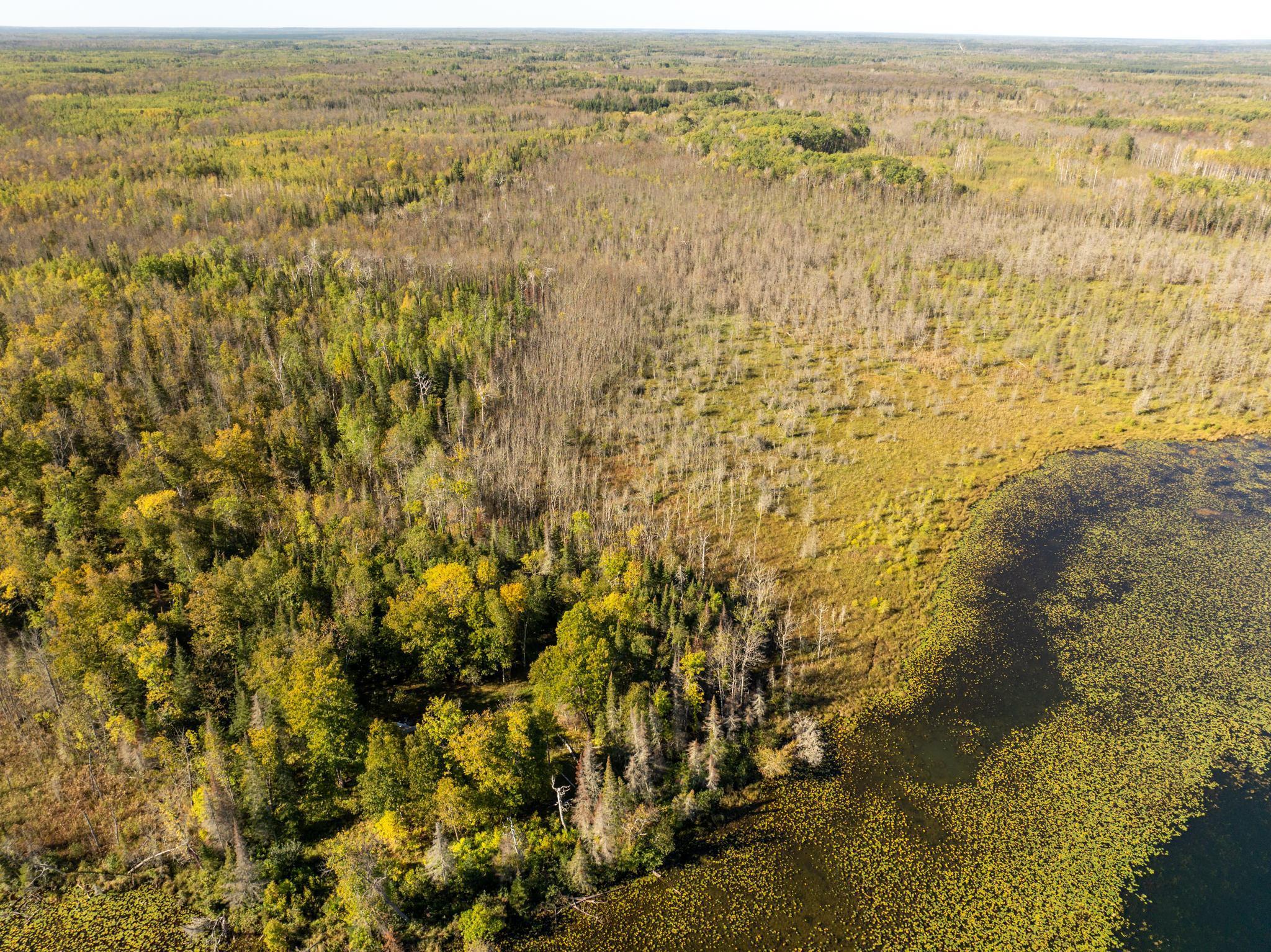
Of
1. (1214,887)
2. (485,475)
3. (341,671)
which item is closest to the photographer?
(1214,887)

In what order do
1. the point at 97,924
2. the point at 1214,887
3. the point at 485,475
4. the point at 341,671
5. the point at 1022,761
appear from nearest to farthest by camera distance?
the point at 97,924
the point at 1214,887
the point at 341,671
the point at 1022,761
the point at 485,475

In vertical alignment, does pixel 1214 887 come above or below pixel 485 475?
below

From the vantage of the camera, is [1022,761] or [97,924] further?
[1022,761]

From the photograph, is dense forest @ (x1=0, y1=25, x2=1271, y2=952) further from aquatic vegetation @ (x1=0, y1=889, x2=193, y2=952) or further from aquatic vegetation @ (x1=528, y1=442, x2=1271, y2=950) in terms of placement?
aquatic vegetation @ (x1=528, y1=442, x2=1271, y2=950)

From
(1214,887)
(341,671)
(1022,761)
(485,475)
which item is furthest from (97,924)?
A: (1214,887)

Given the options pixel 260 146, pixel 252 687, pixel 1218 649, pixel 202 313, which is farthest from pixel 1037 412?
pixel 260 146

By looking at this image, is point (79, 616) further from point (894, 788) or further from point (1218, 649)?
point (1218, 649)

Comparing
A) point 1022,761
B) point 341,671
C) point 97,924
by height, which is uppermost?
point 341,671

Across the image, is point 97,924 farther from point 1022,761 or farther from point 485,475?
point 1022,761
